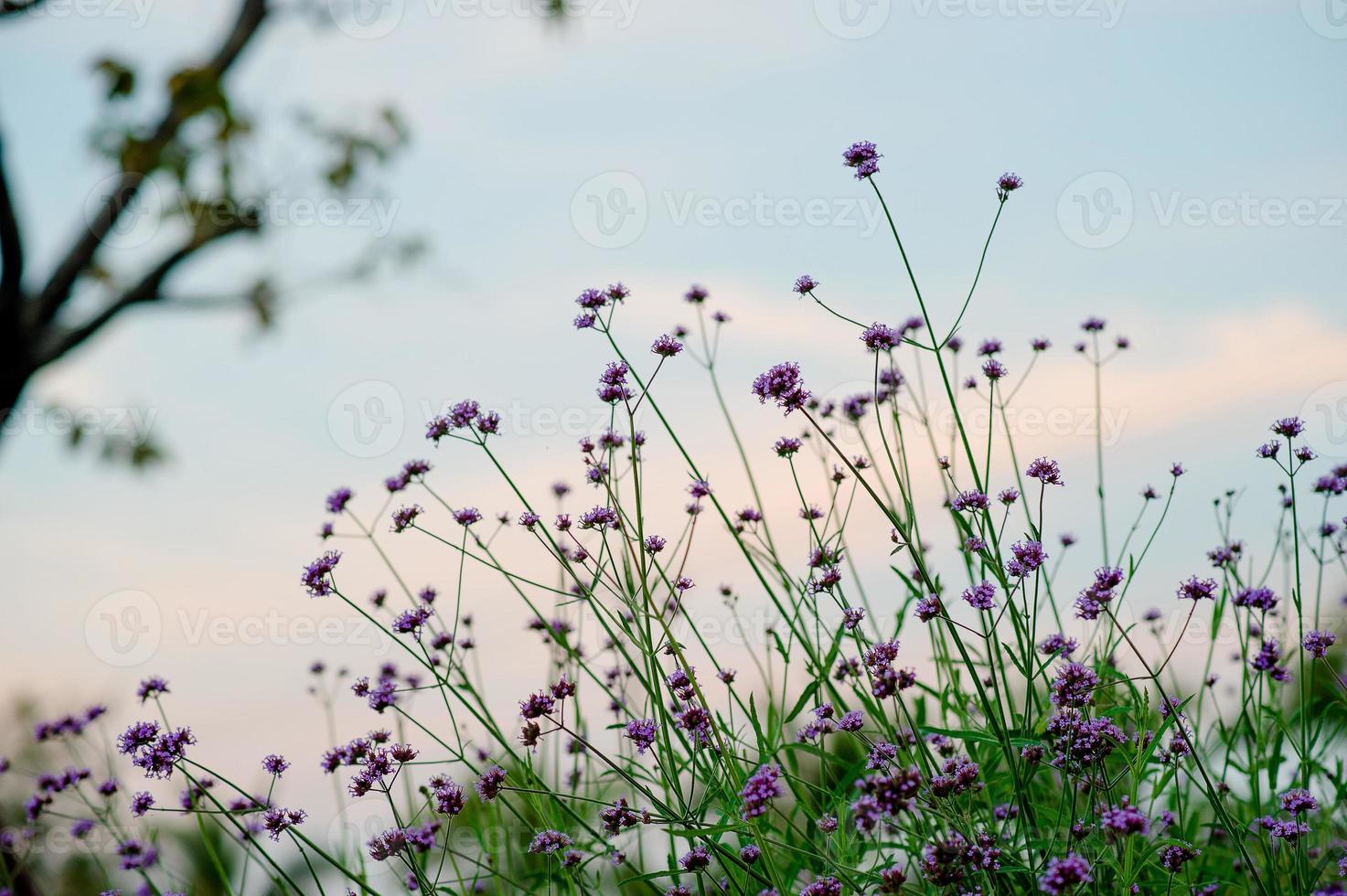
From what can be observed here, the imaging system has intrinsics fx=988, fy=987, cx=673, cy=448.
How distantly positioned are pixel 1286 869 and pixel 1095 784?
1232 mm

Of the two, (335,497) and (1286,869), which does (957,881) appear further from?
(335,497)

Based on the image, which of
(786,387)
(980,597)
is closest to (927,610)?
(980,597)

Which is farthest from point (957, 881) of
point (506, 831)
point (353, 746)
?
point (506, 831)

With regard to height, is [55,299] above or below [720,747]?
above

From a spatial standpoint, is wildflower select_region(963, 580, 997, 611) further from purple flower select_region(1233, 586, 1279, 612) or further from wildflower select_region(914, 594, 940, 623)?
purple flower select_region(1233, 586, 1279, 612)

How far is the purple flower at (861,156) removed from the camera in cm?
264

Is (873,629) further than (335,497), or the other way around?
(873,629)

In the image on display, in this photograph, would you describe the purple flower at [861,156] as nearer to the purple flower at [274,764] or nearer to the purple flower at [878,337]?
the purple flower at [878,337]

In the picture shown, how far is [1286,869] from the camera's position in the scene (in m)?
2.78

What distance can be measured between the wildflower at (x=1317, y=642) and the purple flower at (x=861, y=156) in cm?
163

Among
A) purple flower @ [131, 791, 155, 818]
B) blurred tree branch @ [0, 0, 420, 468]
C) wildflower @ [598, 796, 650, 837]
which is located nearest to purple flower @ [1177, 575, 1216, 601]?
wildflower @ [598, 796, 650, 837]

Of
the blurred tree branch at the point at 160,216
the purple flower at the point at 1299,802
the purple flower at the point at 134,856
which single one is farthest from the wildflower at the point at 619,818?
the blurred tree branch at the point at 160,216

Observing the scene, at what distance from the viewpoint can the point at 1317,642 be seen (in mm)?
2465

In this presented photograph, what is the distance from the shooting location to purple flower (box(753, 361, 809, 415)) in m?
2.29
